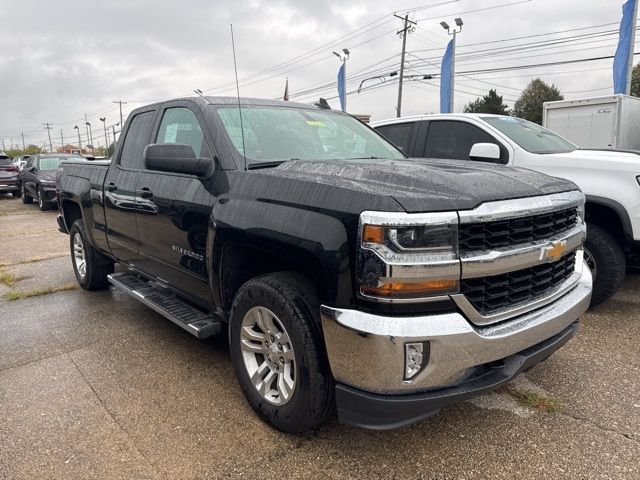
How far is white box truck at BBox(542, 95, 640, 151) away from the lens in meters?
10.3

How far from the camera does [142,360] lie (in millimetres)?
3561

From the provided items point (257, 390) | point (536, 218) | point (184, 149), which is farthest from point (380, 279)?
point (184, 149)

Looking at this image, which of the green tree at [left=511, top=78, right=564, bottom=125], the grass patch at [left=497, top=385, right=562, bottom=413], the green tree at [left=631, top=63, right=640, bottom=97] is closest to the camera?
the grass patch at [left=497, top=385, right=562, bottom=413]

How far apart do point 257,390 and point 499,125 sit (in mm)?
4197

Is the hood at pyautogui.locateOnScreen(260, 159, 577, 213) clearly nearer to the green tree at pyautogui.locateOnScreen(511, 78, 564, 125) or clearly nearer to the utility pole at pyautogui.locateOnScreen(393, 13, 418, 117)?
the utility pole at pyautogui.locateOnScreen(393, 13, 418, 117)

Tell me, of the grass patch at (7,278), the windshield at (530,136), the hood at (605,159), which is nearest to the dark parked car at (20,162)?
the grass patch at (7,278)

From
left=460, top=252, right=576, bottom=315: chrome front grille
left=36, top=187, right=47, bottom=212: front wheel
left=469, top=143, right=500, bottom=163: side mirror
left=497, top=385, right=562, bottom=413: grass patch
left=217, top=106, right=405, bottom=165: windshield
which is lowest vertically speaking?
left=497, top=385, right=562, bottom=413: grass patch

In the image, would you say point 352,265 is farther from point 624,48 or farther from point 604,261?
point 624,48

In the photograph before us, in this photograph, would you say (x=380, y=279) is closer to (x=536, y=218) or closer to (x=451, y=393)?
(x=451, y=393)

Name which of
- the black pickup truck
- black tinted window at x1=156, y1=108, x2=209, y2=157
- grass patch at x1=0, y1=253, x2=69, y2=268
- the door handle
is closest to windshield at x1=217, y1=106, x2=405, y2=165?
the black pickup truck

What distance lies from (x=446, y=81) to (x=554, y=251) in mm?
18036

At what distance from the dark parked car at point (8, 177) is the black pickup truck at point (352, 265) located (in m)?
18.1

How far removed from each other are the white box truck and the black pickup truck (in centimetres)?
919

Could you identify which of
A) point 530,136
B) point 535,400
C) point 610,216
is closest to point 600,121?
point 530,136
